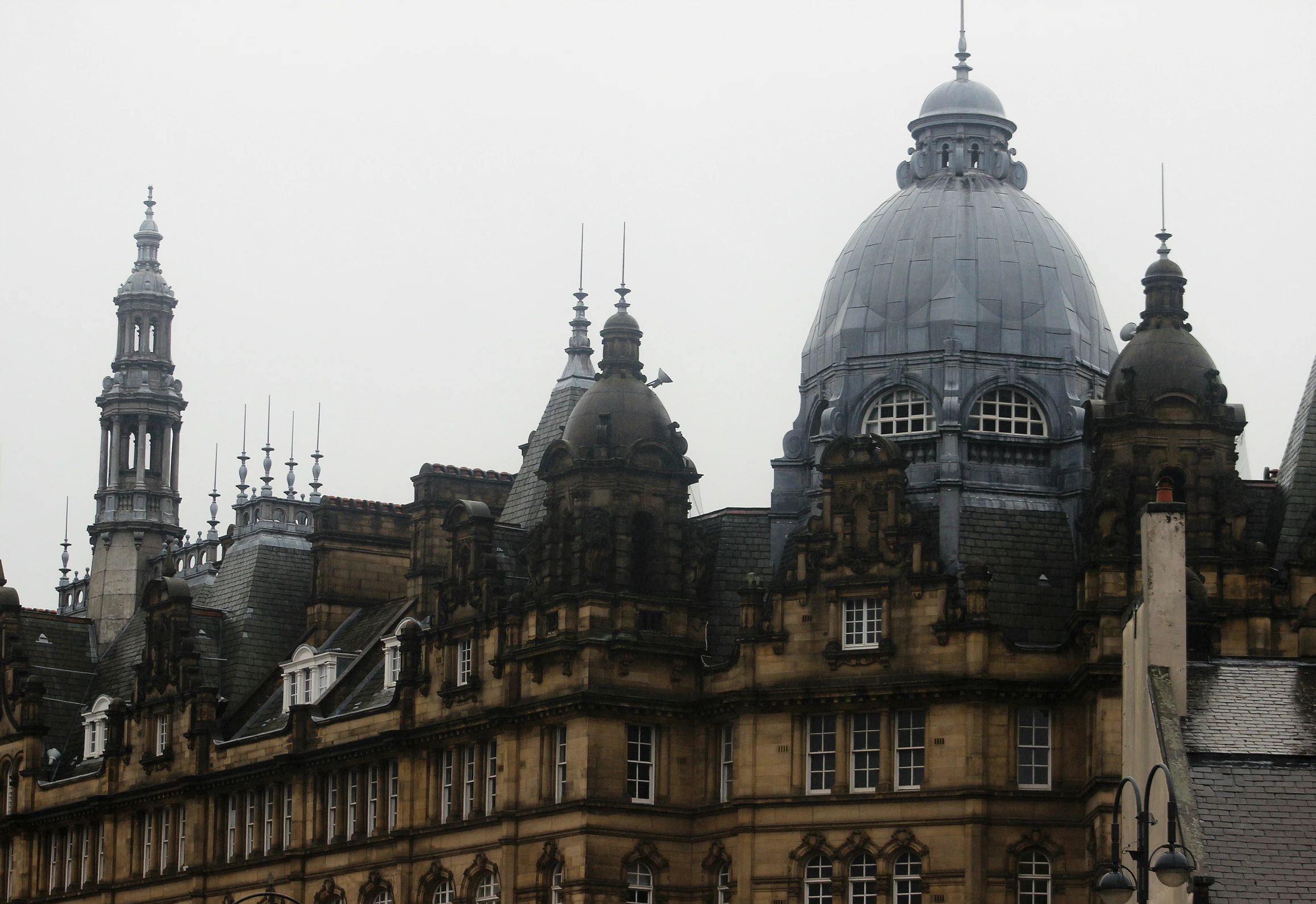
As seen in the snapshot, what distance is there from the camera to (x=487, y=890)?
327 feet

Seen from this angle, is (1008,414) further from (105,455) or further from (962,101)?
(105,455)

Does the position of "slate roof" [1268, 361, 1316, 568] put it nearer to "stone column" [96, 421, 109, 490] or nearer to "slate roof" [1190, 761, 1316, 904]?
"slate roof" [1190, 761, 1316, 904]

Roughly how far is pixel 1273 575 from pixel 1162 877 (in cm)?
4077

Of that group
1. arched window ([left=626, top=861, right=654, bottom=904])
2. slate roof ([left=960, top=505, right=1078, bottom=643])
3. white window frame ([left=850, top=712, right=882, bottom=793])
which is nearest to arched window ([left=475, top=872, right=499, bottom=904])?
arched window ([left=626, top=861, right=654, bottom=904])

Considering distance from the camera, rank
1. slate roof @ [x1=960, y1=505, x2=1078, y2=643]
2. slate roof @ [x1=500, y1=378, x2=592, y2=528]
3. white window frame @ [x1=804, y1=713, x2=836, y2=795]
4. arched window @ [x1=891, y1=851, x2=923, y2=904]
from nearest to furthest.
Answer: arched window @ [x1=891, y1=851, x2=923, y2=904] → white window frame @ [x1=804, y1=713, x2=836, y2=795] → slate roof @ [x1=960, y1=505, x2=1078, y2=643] → slate roof @ [x1=500, y1=378, x2=592, y2=528]

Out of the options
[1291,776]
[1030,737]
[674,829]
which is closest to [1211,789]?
[1291,776]

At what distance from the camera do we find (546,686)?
97500 millimetres

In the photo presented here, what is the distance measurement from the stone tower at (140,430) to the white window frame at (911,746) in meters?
62.3

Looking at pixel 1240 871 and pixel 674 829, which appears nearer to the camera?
pixel 1240 871

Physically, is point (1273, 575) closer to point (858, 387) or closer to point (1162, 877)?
point (858, 387)

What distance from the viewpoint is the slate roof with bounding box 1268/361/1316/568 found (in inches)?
3723

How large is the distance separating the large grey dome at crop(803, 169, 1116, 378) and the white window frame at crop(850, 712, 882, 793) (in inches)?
557

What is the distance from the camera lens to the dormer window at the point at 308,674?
112m

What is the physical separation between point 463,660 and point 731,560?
951 cm
